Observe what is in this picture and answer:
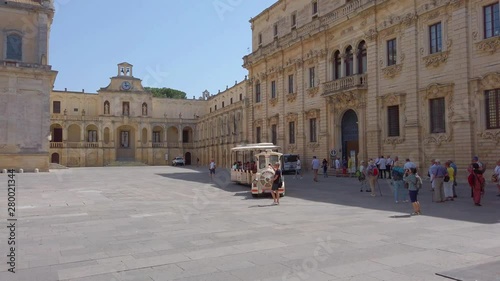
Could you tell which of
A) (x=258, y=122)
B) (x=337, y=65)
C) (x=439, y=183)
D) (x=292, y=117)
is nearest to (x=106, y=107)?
(x=258, y=122)

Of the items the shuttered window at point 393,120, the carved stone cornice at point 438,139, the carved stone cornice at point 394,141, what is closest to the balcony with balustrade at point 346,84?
the shuttered window at point 393,120

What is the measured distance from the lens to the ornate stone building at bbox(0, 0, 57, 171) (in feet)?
126

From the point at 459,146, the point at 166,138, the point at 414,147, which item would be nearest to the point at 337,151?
the point at 414,147

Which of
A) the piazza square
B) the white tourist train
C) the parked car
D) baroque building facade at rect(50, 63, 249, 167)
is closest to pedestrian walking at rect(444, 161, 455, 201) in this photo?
the piazza square

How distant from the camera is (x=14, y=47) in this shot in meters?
40.6

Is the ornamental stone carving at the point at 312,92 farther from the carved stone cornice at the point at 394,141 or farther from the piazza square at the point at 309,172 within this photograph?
the carved stone cornice at the point at 394,141

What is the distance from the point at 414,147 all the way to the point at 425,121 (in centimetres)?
165

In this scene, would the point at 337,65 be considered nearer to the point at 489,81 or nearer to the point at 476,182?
the point at 489,81

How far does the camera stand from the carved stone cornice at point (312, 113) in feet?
111

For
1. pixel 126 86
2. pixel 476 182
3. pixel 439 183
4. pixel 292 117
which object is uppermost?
pixel 126 86

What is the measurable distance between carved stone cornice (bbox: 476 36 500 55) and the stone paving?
29.3 ft

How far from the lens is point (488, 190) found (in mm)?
18312

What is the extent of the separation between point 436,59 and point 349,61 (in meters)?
8.28

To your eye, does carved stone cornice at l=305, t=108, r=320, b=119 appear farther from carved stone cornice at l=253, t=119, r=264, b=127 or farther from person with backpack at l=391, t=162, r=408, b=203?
person with backpack at l=391, t=162, r=408, b=203
